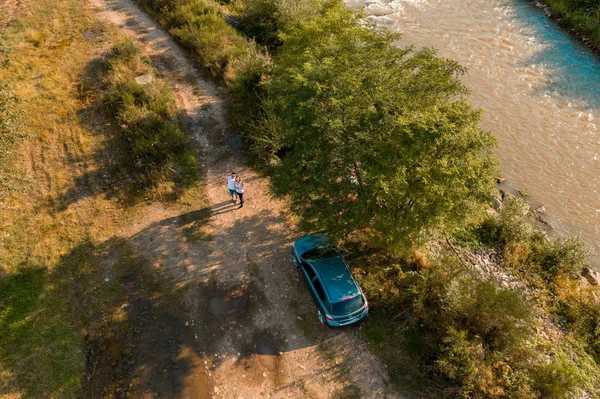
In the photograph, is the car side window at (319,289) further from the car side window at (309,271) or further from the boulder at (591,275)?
the boulder at (591,275)

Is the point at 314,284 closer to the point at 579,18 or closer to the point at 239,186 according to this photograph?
the point at 239,186

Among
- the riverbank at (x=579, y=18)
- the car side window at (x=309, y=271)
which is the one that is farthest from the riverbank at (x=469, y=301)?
the riverbank at (x=579, y=18)

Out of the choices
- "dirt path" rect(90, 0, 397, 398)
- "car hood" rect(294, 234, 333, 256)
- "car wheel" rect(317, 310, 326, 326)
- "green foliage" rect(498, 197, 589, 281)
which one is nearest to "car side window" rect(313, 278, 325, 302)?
"car wheel" rect(317, 310, 326, 326)

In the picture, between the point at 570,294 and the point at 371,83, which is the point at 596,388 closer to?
the point at 570,294

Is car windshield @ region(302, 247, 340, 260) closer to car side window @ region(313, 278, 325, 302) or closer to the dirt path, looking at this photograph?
car side window @ region(313, 278, 325, 302)

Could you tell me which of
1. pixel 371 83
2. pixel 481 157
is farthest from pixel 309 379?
pixel 371 83

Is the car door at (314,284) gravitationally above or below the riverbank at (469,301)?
below
